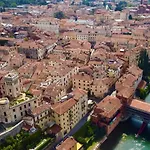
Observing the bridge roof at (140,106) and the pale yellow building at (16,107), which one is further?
the bridge roof at (140,106)

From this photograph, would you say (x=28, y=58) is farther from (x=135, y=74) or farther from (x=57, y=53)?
(x=135, y=74)

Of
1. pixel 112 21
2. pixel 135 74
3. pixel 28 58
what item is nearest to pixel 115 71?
pixel 135 74

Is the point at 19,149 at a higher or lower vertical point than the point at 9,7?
lower

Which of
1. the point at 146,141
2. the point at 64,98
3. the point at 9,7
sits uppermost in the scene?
the point at 9,7

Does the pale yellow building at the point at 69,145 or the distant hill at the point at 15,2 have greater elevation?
the distant hill at the point at 15,2

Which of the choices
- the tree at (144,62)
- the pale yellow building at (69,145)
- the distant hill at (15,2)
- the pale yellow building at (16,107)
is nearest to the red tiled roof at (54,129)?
the pale yellow building at (69,145)

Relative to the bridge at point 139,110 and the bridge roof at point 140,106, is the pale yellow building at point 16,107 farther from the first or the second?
the bridge roof at point 140,106
